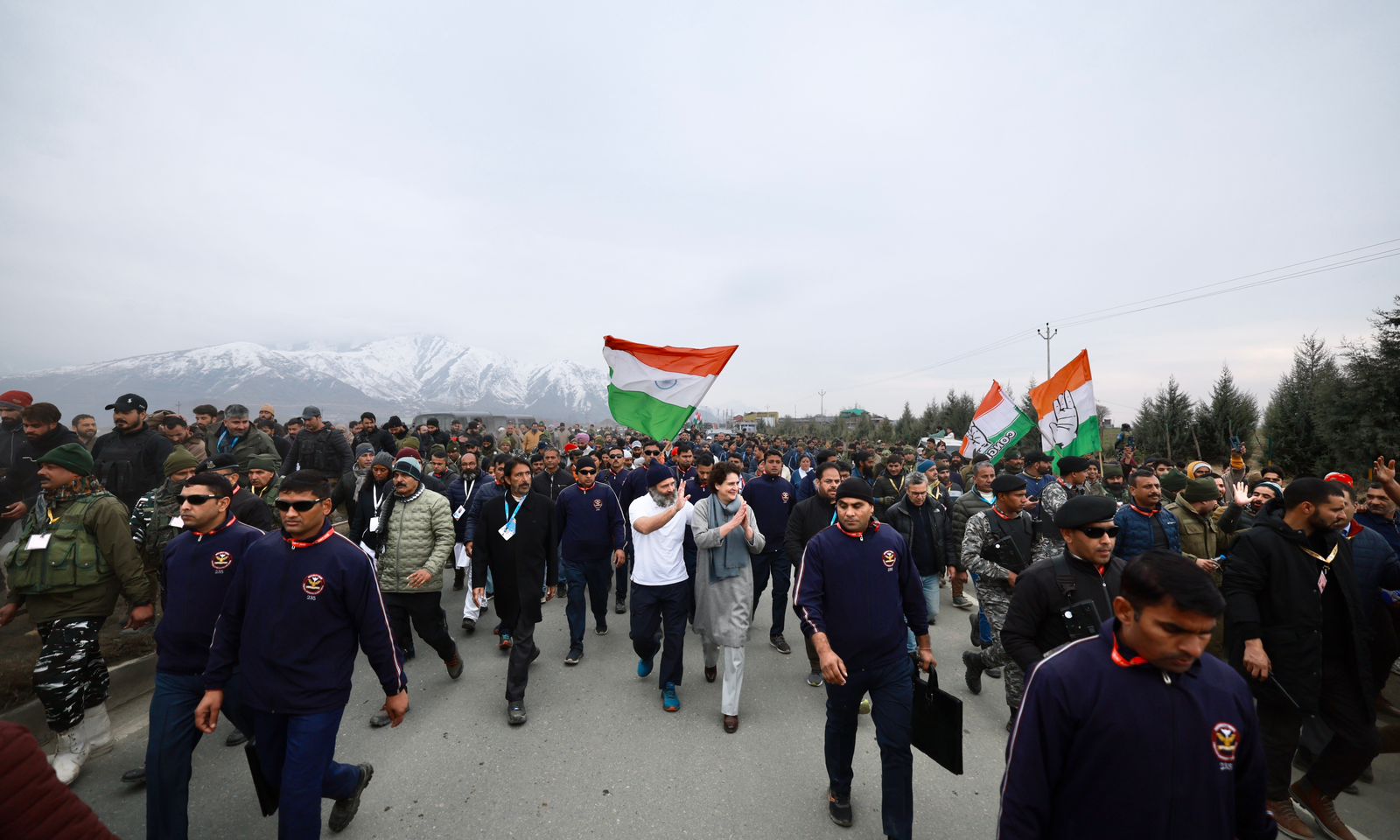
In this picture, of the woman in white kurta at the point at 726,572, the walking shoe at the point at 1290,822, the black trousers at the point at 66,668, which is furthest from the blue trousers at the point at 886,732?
the black trousers at the point at 66,668

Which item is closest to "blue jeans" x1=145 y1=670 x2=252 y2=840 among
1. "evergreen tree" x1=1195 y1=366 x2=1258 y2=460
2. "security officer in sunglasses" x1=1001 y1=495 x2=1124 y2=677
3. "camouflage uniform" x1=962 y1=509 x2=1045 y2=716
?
"security officer in sunglasses" x1=1001 y1=495 x2=1124 y2=677

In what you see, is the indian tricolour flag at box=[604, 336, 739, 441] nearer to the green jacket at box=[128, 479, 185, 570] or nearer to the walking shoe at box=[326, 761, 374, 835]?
the walking shoe at box=[326, 761, 374, 835]

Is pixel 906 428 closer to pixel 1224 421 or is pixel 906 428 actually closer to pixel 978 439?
pixel 1224 421

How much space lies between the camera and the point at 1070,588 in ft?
9.34

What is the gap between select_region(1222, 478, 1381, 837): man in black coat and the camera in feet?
10.6

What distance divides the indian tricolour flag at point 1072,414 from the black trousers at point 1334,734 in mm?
6856

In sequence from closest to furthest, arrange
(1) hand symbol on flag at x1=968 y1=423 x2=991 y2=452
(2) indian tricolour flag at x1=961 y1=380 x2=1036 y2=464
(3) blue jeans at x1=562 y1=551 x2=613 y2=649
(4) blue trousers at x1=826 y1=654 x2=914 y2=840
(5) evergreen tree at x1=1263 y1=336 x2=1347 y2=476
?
1. (4) blue trousers at x1=826 y1=654 x2=914 y2=840
2. (3) blue jeans at x1=562 y1=551 x2=613 y2=649
3. (2) indian tricolour flag at x1=961 y1=380 x2=1036 y2=464
4. (1) hand symbol on flag at x1=968 y1=423 x2=991 y2=452
5. (5) evergreen tree at x1=1263 y1=336 x2=1347 y2=476

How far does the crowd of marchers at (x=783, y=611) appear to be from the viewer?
1.70m

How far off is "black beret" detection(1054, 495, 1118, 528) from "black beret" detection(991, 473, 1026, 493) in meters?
1.69

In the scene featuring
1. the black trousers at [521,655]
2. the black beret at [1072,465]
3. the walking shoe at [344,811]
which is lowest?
the walking shoe at [344,811]

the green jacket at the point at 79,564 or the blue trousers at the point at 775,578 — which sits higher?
the green jacket at the point at 79,564

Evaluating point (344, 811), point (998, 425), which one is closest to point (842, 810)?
point (344, 811)

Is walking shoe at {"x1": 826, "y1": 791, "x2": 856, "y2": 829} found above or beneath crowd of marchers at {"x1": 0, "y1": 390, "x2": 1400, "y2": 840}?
beneath

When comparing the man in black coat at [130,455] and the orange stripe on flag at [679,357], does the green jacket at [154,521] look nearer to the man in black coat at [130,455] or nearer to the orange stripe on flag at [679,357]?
the man in black coat at [130,455]
